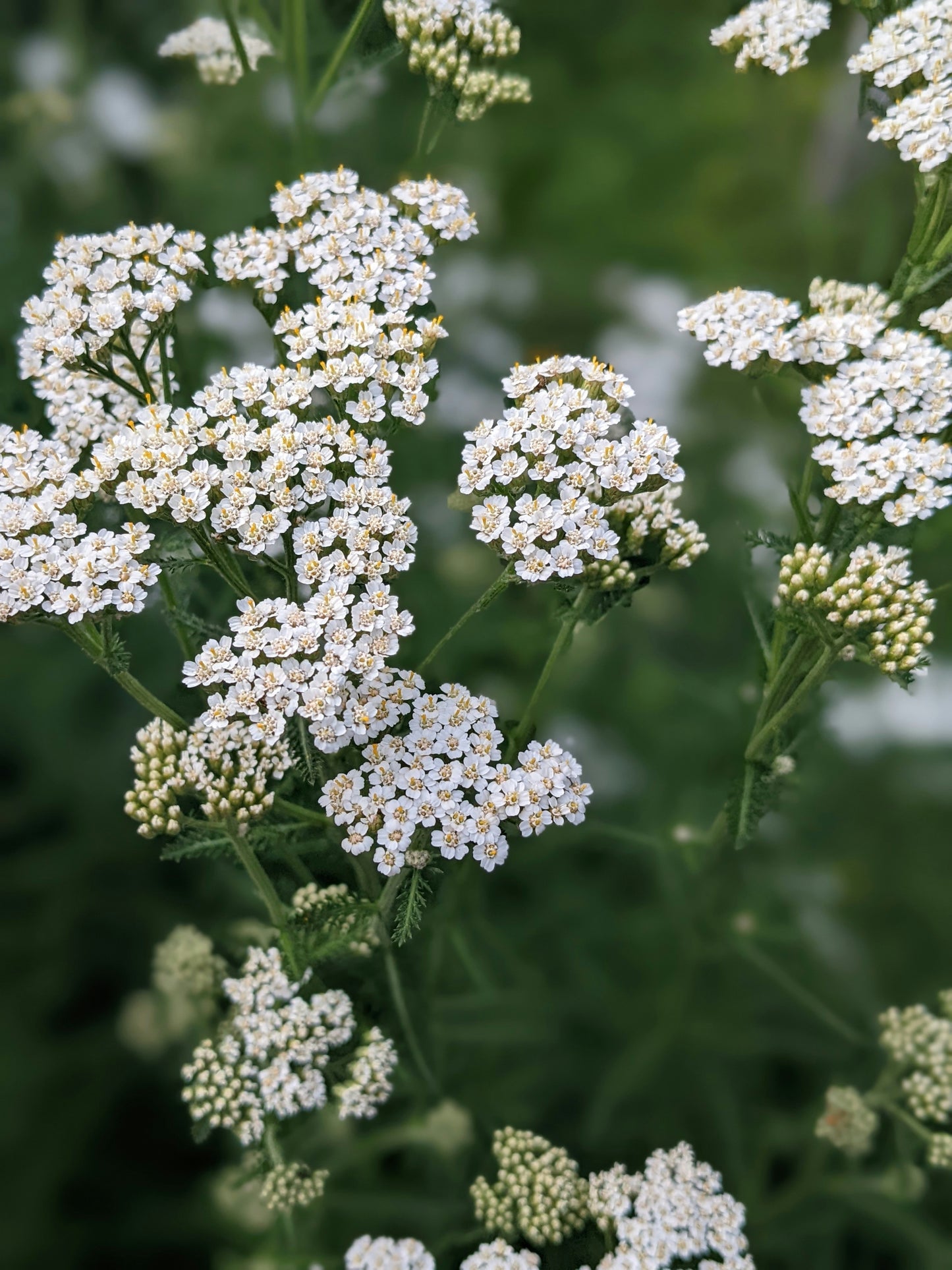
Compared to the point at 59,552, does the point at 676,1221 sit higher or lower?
lower

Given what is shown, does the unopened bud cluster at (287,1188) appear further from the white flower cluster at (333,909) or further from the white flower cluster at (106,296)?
the white flower cluster at (106,296)

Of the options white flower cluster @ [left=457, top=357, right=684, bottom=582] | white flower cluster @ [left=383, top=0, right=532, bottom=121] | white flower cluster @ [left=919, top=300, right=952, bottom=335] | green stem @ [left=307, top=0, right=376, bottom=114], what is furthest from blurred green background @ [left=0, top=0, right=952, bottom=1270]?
white flower cluster @ [left=457, top=357, right=684, bottom=582]

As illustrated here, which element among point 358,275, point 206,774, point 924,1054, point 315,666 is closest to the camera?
point 315,666

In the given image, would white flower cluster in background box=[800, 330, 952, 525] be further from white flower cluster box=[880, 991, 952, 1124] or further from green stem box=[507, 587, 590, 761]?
white flower cluster box=[880, 991, 952, 1124]

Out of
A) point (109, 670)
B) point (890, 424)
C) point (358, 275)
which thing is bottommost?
point (109, 670)

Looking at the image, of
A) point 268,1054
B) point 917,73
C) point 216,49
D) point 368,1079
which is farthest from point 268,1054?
point 216,49

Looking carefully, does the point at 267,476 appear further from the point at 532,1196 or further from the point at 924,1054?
the point at 924,1054

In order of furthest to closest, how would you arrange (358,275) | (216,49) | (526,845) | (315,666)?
(526,845) < (216,49) < (358,275) < (315,666)
